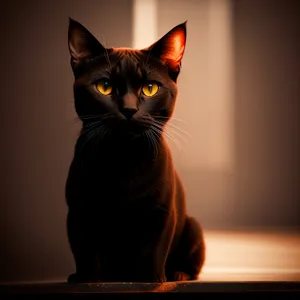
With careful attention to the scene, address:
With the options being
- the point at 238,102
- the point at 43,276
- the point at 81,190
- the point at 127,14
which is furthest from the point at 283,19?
the point at 43,276

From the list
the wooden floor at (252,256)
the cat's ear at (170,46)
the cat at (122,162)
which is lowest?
the wooden floor at (252,256)

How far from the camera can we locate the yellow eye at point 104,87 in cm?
105

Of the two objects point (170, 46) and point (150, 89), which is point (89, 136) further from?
point (170, 46)

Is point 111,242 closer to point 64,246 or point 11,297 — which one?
point 11,297

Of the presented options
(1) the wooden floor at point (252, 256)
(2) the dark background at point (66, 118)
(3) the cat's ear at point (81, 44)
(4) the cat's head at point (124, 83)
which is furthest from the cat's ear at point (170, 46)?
(1) the wooden floor at point (252, 256)

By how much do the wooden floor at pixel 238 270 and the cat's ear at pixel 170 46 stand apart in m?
0.49

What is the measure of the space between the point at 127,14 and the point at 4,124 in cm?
49

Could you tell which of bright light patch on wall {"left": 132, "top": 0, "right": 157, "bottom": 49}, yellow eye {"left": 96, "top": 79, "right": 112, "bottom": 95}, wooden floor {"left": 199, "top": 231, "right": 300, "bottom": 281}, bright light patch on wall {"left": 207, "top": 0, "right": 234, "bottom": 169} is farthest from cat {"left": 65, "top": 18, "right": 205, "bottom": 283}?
bright light patch on wall {"left": 207, "top": 0, "right": 234, "bottom": 169}

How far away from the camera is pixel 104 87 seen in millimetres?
1055

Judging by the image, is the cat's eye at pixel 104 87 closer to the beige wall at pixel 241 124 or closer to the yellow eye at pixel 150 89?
the yellow eye at pixel 150 89

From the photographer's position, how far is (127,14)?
4.91ft

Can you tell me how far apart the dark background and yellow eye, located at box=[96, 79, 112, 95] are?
492mm

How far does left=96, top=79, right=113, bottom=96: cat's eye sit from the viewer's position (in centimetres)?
105

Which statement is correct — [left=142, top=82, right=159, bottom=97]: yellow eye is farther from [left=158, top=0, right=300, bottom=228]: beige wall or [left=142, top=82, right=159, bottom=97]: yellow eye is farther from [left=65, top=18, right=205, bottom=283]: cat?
[left=158, top=0, right=300, bottom=228]: beige wall
